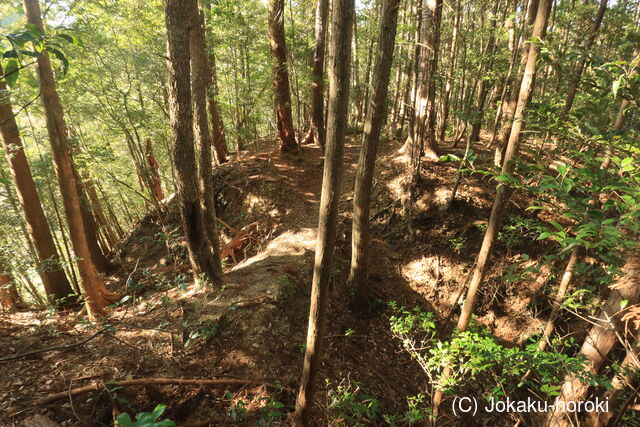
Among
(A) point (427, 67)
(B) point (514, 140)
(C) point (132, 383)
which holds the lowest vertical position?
(C) point (132, 383)

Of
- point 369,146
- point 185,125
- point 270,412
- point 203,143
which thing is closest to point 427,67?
point 369,146

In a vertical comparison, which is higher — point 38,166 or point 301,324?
point 38,166

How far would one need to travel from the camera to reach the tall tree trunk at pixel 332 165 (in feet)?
8.98

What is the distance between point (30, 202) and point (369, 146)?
867 centimetres

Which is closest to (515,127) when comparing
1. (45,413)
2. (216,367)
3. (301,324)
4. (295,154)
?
(301,324)

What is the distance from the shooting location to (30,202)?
300 inches

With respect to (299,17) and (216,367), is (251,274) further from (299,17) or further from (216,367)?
(299,17)

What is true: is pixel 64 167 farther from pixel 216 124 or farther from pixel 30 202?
pixel 216 124

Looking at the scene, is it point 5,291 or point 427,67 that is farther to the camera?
point 427,67

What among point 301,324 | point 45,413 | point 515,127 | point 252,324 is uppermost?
point 515,127

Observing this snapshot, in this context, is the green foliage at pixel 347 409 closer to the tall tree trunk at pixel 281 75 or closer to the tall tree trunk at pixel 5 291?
the tall tree trunk at pixel 5 291

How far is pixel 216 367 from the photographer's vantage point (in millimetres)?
4648

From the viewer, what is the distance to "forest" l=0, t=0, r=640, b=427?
2865mm

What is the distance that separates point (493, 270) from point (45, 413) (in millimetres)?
8970
